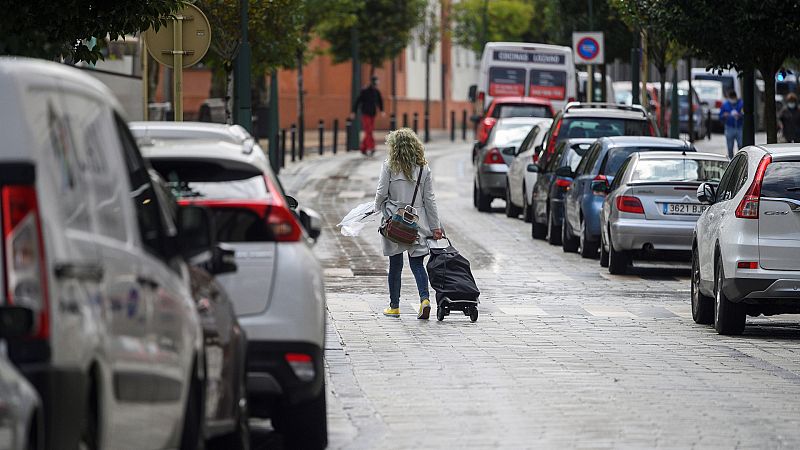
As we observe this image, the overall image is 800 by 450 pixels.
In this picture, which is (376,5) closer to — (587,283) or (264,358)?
(587,283)

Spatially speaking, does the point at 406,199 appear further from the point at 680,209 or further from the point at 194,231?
the point at 194,231

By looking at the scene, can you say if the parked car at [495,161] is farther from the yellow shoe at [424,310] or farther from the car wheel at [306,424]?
the car wheel at [306,424]

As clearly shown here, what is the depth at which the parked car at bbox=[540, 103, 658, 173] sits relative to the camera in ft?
92.5

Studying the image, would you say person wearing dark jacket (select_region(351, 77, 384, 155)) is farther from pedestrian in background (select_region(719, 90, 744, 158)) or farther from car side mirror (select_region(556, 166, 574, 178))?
car side mirror (select_region(556, 166, 574, 178))

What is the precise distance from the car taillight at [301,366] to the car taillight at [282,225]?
531 millimetres

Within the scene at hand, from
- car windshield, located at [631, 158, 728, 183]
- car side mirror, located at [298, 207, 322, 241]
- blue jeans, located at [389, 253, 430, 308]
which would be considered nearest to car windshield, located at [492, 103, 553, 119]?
car windshield, located at [631, 158, 728, 183]

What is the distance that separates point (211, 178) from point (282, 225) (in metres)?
0.50

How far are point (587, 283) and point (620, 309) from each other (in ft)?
9.09

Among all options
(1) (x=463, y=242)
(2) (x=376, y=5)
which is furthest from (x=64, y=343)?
(2) (x=376, y=5)

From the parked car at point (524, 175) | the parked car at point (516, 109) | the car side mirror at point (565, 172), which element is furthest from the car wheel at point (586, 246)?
the parked car at point (516, 109)

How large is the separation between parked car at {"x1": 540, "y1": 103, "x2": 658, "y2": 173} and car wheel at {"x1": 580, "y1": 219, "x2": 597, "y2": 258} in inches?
181

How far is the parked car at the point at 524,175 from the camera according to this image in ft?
95.1

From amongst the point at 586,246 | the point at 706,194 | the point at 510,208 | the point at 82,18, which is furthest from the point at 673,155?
the point at 510,208

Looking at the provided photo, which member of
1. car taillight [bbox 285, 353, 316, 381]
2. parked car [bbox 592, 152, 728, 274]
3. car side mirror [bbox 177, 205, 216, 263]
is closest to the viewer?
car side mirror [bbox 177, 205, 216, 263]
